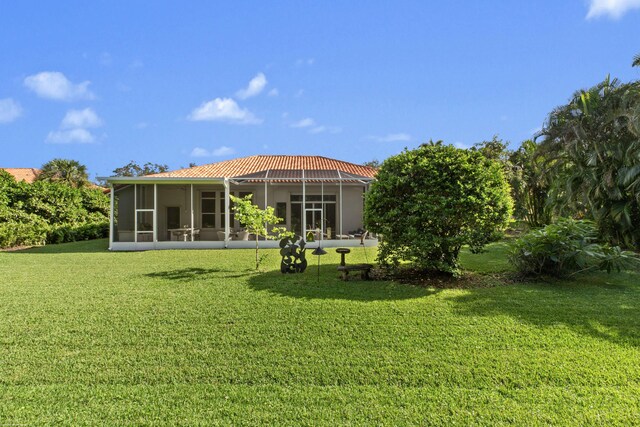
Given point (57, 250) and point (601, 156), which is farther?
point (57, 250)

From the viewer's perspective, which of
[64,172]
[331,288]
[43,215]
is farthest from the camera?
[64,172]

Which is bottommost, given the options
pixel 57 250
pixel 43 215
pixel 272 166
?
pixel 57 250

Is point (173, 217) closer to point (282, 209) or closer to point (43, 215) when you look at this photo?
point (282, 209)

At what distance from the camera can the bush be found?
8.34 meters

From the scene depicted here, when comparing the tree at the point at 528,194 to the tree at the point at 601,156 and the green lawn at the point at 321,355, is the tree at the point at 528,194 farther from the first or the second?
the green lawn at the point at 321,355

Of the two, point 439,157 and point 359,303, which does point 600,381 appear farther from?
point 439,157

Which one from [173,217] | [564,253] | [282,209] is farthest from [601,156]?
[173,217]

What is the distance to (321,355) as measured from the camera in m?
4.58

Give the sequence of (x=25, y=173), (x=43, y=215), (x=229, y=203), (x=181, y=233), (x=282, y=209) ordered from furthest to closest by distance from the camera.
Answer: (x=25, y=173) → (x=282, y=209) → (x=43, y=215) → (x=229, y=203) → (x=181, y=233)

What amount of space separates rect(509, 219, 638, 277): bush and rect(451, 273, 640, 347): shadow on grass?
428 millimetres

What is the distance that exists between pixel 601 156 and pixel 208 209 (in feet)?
64.4

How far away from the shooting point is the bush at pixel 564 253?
8.34 metres

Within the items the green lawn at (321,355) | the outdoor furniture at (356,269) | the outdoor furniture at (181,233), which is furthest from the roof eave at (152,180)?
the outdoor furniture at (356,269)

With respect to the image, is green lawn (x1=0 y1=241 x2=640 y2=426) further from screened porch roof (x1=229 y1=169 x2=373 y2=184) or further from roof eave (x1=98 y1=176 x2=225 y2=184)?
screened porch roof (x1=229 y1=169 x2=373 y2=184)
